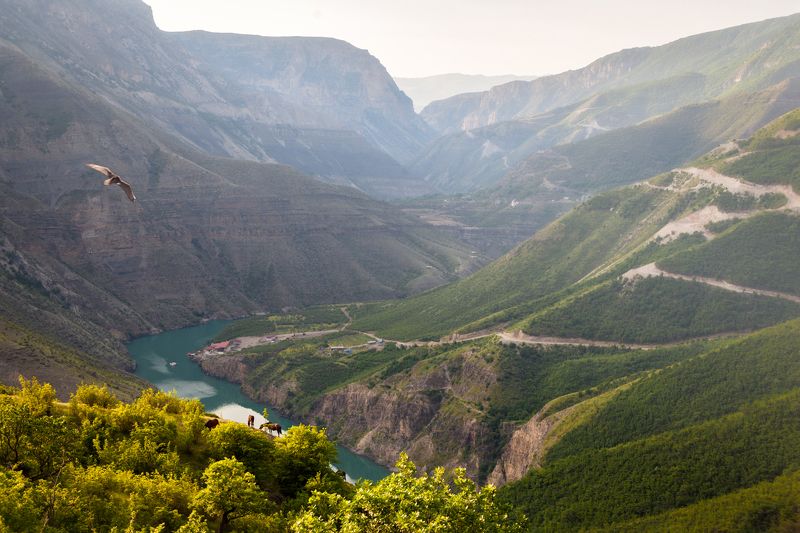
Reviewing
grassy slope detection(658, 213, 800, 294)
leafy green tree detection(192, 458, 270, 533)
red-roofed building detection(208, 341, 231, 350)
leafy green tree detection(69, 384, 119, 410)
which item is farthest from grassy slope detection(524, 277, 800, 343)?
leafy green tree detection(192, 458, 270, 533)

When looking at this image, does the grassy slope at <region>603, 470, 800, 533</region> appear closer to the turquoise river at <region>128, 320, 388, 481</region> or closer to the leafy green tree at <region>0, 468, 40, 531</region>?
the turquoise river at <region>128, 320, 388, 481</region>

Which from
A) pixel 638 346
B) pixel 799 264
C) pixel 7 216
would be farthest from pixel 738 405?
pixel 7 216

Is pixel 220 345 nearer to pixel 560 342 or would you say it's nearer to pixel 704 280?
pixel 560 342

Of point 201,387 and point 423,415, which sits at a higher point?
point 423,415

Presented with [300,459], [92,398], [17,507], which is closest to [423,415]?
[300,459]

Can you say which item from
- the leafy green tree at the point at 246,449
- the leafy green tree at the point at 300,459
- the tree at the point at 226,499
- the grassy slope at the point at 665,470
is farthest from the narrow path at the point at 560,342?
the tree at the point at 226,499

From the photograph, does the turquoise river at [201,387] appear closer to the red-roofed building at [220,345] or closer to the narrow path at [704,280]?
the red-roofed building at [220,345]

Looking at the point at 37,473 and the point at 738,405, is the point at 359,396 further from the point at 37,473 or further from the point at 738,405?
the point at 37,473
